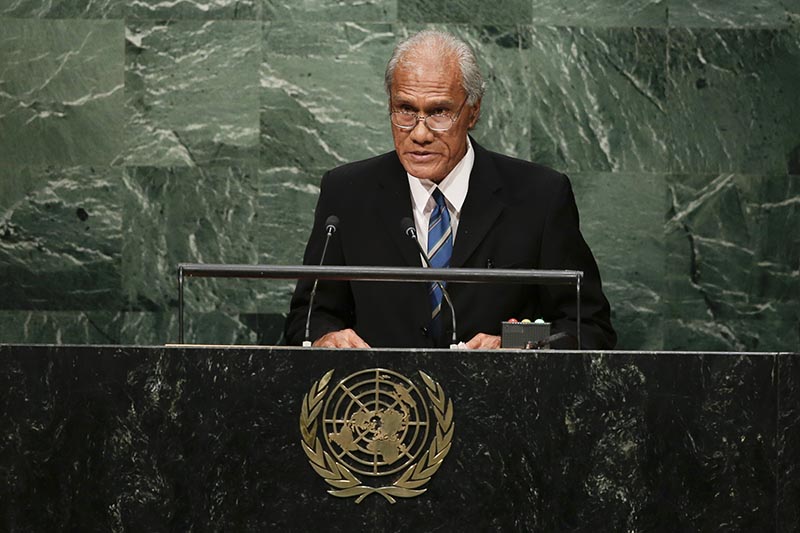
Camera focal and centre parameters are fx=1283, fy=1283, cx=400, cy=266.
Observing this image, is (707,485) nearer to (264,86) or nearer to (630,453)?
(630,453)

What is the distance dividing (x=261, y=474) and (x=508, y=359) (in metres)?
0.58

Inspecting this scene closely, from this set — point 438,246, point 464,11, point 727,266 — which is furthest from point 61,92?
point 727,266

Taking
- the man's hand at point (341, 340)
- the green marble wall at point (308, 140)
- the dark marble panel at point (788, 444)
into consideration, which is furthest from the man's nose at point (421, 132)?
the green marble wall at point (308, 140)

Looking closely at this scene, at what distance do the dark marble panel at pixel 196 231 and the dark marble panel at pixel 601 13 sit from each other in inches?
58.6

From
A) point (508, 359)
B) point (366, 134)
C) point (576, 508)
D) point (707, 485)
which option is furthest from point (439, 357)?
point (366, 134)

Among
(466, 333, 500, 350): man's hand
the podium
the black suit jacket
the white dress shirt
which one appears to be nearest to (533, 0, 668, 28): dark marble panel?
the black suit jacket

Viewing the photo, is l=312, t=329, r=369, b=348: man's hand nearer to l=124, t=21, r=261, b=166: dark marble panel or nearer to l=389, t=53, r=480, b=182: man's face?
l=389, t=53, r=480, b=182: man's face

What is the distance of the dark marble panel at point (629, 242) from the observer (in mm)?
5809

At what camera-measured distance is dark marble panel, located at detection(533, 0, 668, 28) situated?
5.79 metres

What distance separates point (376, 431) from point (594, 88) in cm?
344

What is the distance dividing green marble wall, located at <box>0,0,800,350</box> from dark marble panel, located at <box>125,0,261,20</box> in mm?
12

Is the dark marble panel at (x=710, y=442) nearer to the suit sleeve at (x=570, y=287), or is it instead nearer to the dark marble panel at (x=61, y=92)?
the suit sleeve at (x=570, y=287)

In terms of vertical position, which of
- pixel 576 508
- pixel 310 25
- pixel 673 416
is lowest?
pixel 576 508

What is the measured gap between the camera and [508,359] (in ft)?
8.96
